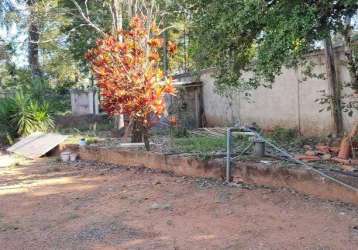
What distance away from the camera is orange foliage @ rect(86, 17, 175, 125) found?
28.2ft

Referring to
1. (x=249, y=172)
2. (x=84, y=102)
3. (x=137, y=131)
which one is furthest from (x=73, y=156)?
(x=84, y=102)

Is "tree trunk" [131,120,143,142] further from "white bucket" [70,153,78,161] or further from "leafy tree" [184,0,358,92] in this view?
"leafy tree" [184,0,358,92]

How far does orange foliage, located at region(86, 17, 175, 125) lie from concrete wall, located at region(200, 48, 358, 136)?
6.72ft

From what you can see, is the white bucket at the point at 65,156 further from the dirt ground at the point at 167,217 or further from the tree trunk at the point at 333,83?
the tree trunk at the point at 333,83

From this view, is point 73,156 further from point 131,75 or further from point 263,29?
point 263,29

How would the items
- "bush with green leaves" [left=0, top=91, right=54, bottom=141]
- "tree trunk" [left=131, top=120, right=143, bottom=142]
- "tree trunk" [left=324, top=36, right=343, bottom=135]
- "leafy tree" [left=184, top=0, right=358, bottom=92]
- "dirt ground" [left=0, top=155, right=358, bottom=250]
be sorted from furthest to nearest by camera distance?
"bush with green leaves" [left=0, top=91, right=54, bottom=141], "tree trunk" [left=324, top=36, right=343, bottom=135], "tree trunk" [left=131, top=120, right=143, bottom=142], "leafy tree" [left=184, top=0, right=358, bottom=92], "dirt ground" [left=0, top=155, right=358, bottom=250]

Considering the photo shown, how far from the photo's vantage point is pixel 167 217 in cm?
553

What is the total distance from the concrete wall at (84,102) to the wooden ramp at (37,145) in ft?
18.9

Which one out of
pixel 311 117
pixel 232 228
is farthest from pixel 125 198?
pixel 311 117

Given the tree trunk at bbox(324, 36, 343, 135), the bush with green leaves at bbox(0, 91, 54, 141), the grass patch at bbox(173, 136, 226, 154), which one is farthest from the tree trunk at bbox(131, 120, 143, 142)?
the bush with green leaves at bbox(0, 91, 54, 141)

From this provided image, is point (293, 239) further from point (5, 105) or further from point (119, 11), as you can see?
point (5, 105)

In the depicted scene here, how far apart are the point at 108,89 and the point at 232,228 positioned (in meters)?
4.52

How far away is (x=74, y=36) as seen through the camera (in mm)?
22328

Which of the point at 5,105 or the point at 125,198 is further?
the point at 5,105
